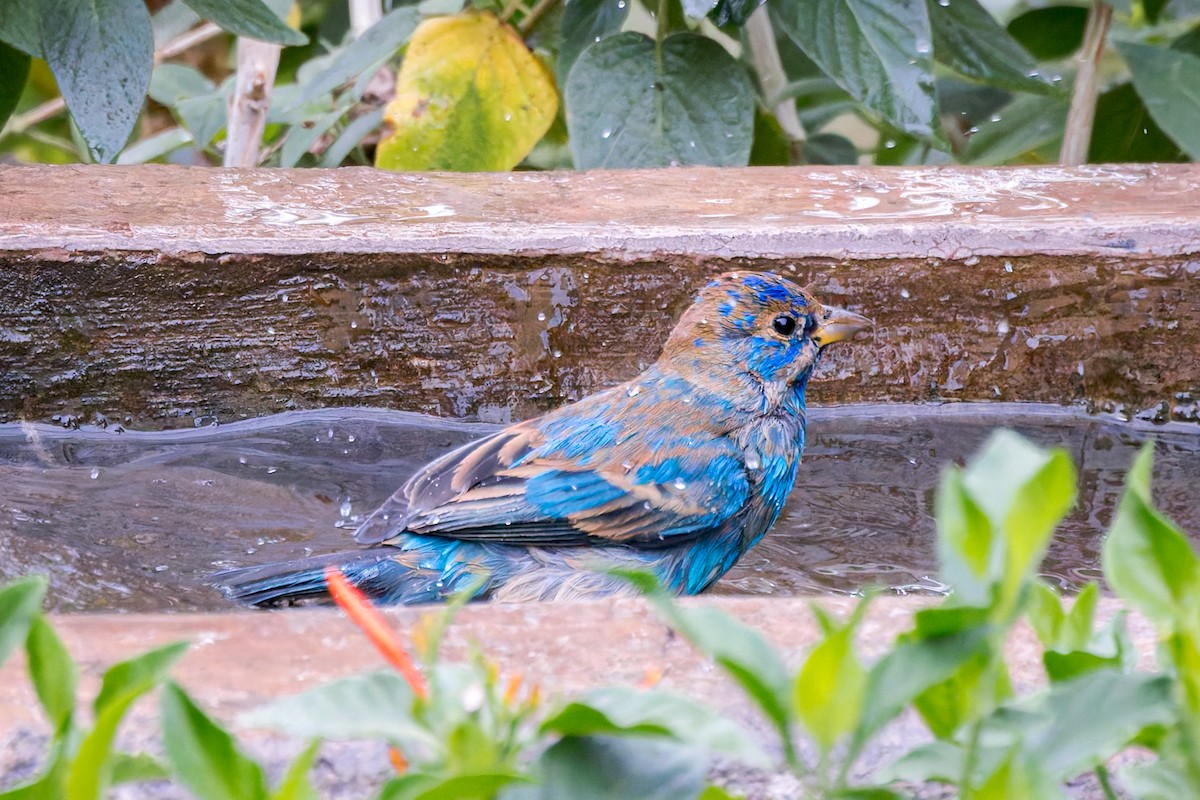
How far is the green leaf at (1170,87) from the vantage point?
3.78 m

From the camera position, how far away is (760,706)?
0.87m

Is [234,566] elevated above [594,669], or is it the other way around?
[594,669]

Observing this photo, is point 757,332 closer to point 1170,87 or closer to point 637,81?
point 637,81

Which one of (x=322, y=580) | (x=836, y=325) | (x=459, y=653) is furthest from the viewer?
(x=836, y=325)

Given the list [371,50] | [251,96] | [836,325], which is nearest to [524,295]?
[836,325]

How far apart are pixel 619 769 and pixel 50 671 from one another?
0.39m

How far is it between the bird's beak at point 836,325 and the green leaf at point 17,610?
2.40 meters

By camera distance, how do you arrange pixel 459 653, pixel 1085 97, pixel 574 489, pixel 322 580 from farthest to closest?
pixel 1085 97 < pixel 574 489 < pixel 322 580 < pixel 459 653

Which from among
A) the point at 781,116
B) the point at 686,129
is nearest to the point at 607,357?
the point at 686,129

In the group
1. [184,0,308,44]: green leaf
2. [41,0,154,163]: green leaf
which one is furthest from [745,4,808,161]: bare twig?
[41,0,154,163]: green leaf

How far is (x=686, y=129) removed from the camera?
3.99m

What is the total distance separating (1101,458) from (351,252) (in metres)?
1.84

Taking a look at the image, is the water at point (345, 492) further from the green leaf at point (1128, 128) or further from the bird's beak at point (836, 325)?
the green leaf at point (1128, 128)

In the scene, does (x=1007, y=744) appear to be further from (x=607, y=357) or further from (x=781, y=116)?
(x=781, y=116)
